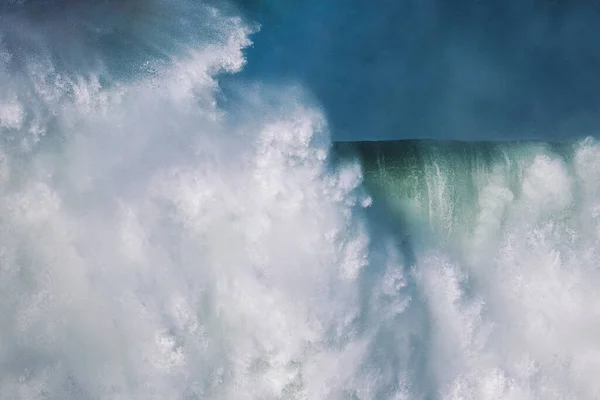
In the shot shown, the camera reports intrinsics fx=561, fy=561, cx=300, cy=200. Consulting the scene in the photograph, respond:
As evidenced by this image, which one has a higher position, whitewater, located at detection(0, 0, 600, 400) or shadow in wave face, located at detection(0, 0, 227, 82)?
shadow in wave face, located at detection(0, 0, 227, 82)

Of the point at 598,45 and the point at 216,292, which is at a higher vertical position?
the point at 598,45

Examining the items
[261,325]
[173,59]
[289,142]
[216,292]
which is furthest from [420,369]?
[173,59]

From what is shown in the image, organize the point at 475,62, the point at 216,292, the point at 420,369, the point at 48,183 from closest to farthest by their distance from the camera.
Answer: the point at 48,183 < the point at 216,292 < the point at 420,369 < the point at 475,62

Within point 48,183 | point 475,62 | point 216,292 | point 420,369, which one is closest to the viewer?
point 48,183

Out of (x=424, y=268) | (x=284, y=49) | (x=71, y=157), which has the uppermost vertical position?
(x=284, y=49)

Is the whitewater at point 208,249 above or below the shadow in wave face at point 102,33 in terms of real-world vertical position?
below

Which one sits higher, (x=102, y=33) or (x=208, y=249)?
(x=102, y=33)

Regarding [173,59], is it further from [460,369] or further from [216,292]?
[460,369]

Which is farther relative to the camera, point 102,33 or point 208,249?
point 208,249
